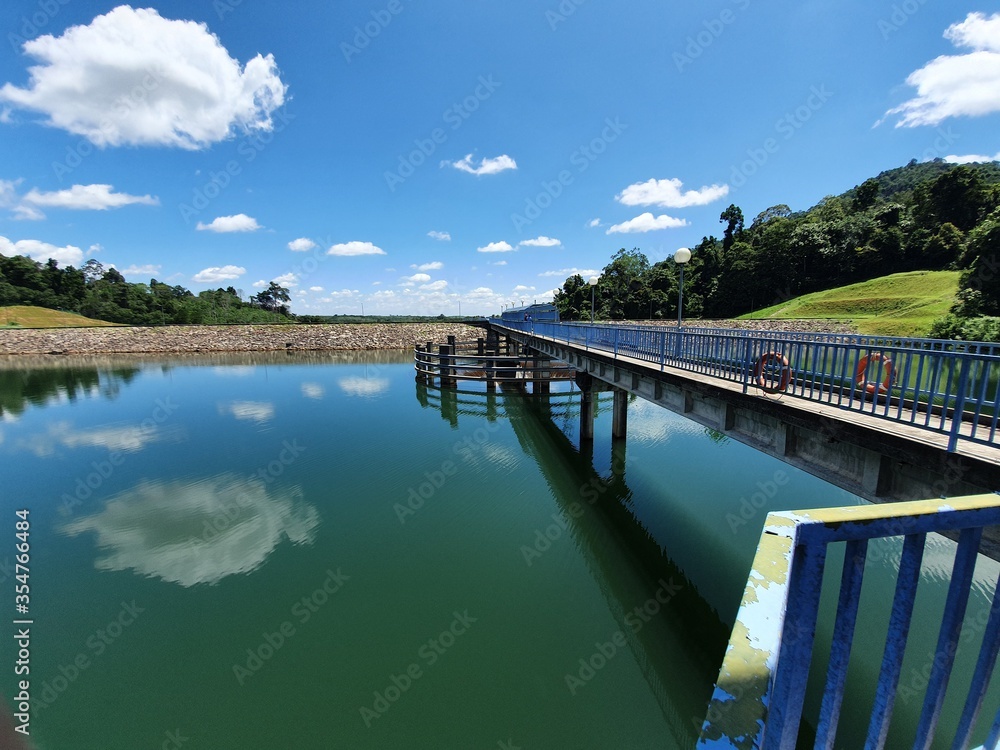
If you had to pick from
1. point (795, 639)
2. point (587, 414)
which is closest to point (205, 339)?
point (587, 414)

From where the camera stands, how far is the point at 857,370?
16.1 feet

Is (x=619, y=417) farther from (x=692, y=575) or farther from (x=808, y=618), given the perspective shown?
(x=808, y=618)

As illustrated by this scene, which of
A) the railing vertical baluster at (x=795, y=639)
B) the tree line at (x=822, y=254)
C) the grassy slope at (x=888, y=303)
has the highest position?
the tree line at (x=822, y=254)

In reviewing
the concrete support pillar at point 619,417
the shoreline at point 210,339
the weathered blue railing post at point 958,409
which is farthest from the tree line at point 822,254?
the weathered blue railing post at point 958,409

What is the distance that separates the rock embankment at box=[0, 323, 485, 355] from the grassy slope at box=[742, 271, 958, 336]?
3771cm

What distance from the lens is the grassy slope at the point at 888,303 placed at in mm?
31344

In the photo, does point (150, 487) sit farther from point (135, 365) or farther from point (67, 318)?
point (67, 318)

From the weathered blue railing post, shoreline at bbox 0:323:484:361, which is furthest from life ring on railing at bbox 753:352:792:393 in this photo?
shoreline at bbox 0:323:484:361

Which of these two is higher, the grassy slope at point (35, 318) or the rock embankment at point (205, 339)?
the grassy slope at point (35, 318)

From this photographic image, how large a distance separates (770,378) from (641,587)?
433 centimetres

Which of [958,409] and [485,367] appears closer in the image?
[958,409]

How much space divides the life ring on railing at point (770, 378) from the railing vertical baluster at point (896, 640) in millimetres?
4889

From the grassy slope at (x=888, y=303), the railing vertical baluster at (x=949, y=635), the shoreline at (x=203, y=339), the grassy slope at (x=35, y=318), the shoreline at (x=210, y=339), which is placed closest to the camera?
the railing vertical baluster at (x=949, y=635)

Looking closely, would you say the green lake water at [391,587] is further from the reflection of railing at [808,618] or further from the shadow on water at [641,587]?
the reflection of railing at [808,618]
